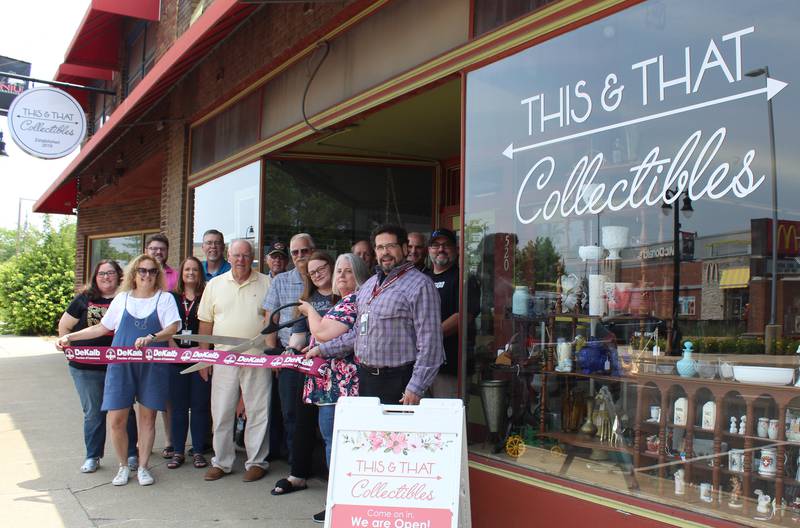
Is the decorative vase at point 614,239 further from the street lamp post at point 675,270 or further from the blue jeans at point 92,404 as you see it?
the blue jeans at point 92,404

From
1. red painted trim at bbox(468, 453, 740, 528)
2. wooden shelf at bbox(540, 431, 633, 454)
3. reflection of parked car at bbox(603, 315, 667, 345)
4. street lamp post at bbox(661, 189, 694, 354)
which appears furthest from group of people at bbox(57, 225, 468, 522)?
street lamp post at bbox(661, 189, 694, 354)

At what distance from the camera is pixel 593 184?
3.69 metres

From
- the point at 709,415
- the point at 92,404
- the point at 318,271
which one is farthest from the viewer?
the point at 92,404

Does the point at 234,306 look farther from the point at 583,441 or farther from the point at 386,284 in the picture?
the point at 583,441

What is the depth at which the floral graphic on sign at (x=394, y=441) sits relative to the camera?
3.18 metres

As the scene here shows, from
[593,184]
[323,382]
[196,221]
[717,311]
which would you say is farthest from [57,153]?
[717,311]

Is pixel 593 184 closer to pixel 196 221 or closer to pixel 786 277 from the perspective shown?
pixel 786 277

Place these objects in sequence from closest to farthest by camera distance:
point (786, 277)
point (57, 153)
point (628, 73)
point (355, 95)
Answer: point (786, 277), point (628, 73), point (355, 95), point (57, 153)

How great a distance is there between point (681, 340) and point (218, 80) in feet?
22.3

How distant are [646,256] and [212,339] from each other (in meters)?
3.21

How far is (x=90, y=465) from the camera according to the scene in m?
5.67

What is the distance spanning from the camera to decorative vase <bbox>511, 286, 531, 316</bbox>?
4098 millimetres

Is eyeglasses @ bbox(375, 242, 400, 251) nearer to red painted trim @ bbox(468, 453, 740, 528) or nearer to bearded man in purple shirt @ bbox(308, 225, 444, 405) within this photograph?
bearded man in purple shirt @ bbox(308, 225, 444, 405)

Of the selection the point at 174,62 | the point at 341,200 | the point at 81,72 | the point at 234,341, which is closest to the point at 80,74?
the point at 81,72
